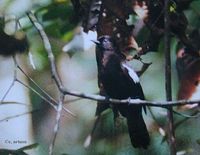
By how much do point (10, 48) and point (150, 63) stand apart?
0.63 metres

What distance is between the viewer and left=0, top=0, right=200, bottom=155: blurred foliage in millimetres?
1859

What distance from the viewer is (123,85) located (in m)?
1.88

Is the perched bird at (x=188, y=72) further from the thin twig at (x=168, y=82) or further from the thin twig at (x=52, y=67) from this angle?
the thin twig at (x=52, y=67)

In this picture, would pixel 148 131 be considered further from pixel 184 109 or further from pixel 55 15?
pixel 55 15

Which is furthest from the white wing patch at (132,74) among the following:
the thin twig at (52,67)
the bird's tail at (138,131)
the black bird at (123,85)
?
the thin twig at (52,67)

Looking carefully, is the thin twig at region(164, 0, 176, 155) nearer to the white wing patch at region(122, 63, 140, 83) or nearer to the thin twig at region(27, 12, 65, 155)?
the white wing patch at region(122, 63, 140, 83)

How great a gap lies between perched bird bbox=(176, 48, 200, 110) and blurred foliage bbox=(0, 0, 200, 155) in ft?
0.08

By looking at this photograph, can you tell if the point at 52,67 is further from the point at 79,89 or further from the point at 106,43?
the point at 106,43

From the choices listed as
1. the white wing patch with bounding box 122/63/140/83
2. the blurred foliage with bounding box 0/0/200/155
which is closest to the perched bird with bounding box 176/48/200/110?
the blurred foliage with bounding box 0/0/200/155

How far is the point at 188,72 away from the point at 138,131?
31 centimetres

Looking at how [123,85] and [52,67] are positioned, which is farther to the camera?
[52,67]

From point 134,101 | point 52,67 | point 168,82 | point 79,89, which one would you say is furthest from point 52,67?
point 168,82

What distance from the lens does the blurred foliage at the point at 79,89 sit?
1.86 metres

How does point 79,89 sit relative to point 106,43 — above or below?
below
